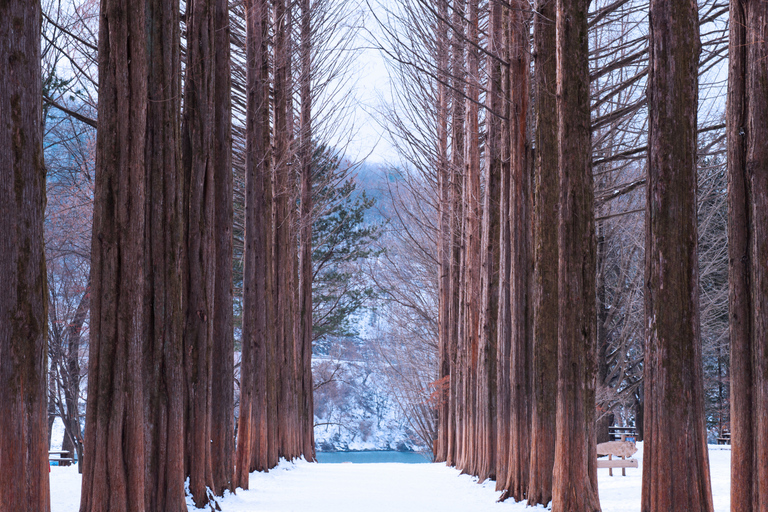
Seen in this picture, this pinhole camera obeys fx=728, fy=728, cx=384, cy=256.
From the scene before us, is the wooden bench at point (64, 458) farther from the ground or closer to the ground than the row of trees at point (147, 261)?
closer to the ground

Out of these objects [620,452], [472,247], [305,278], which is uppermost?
[472,247]

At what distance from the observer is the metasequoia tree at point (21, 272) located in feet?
15.2

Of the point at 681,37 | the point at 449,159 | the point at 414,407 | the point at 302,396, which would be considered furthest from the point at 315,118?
the point at 414,407

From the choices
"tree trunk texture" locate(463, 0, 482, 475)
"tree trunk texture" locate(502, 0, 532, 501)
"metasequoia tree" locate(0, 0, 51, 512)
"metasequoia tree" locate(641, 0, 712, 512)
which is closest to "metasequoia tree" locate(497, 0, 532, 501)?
"tree trunk texture" locate(502, 0, 532, 501)

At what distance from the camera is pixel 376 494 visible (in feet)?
37.3

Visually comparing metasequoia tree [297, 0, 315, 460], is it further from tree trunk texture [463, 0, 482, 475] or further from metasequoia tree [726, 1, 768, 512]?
metasequoia tree [726, 1, 768, 512]

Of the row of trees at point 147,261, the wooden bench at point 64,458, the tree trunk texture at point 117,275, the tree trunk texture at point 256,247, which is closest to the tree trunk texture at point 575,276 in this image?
the row of trees at point 147,261

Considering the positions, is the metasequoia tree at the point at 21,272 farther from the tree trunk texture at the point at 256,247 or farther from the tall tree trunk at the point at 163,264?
the tree trunk texture at the point at 256,247

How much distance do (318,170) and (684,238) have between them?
2012 centimetres

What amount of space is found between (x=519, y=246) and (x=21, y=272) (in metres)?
7.18

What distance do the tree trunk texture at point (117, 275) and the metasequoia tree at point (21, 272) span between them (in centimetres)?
88

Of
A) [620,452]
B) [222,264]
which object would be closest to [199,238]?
[222,264]

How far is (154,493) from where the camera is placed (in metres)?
6.95

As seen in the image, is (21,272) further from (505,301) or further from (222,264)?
(505,301)
